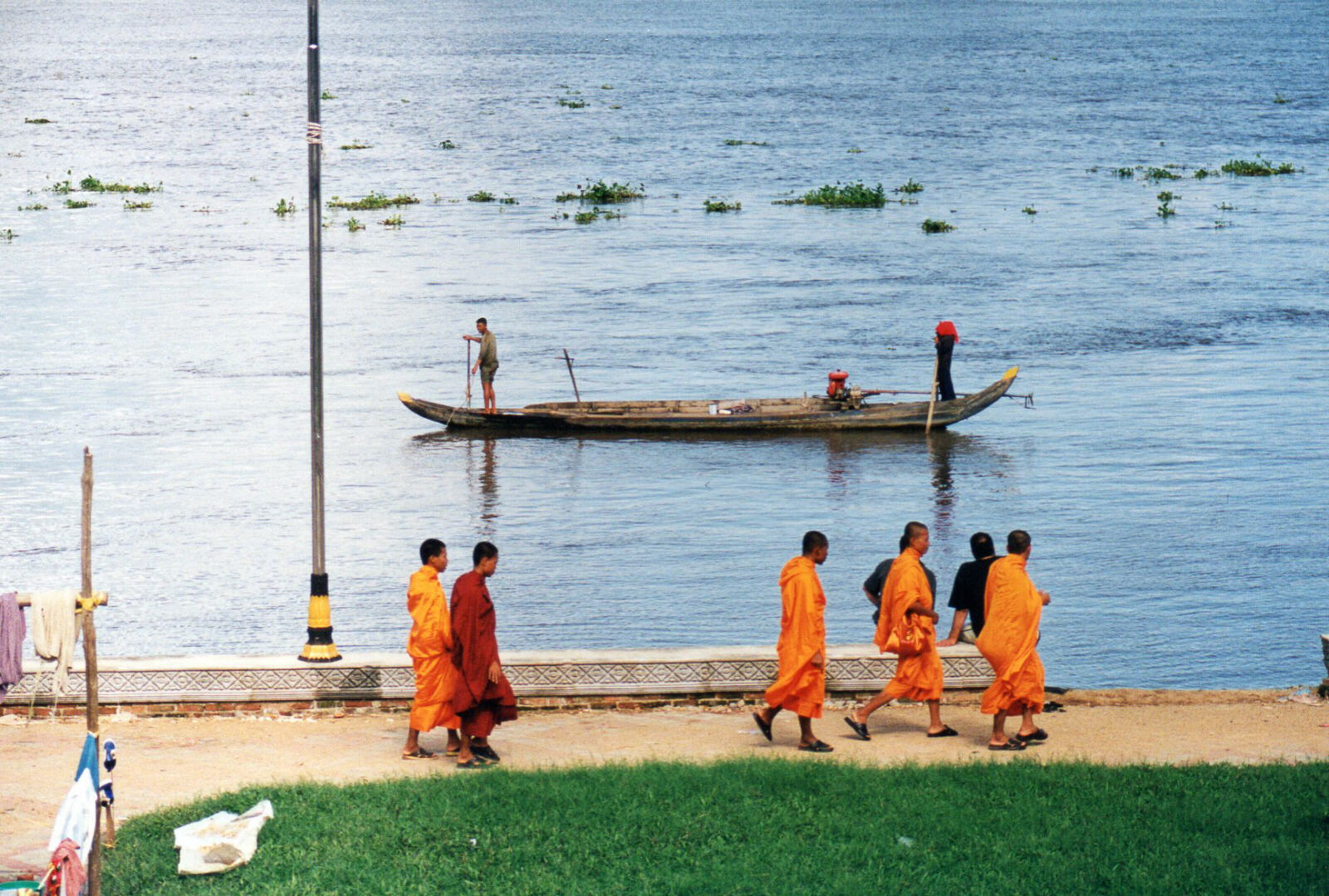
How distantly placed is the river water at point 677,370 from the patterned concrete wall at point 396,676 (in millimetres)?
5804

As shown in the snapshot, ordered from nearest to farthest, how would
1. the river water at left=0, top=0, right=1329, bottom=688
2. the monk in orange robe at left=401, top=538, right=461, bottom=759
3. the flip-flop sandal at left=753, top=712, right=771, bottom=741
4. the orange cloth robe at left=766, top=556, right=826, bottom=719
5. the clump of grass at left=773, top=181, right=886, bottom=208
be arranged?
the monk in orange robe at left=401, top=538, right=461, bottom=759, the orange cloth robe at left=766, top=556, right=826, bottom=719, the flip-flop sandal at left=753, top=712, right=771, bottom=741, the river water at left=0, top=0, right=1329, bottom=688, the clump of grass at left=773, top=181, right=886, bottom=208

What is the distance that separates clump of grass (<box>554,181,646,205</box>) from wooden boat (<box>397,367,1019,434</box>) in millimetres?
37851

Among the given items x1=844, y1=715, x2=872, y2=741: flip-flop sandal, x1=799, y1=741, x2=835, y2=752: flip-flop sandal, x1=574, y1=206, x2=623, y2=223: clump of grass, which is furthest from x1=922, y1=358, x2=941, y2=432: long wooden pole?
x1=574, y1=206, x2=623, y2=223: clump of grass

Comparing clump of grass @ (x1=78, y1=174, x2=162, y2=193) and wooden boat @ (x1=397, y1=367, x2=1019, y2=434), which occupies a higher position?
clump of grass @ (x1=78, y1=174, x2=162, y2=193)

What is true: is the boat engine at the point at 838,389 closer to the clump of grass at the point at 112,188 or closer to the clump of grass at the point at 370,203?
the clump of grass at the point at 370,203

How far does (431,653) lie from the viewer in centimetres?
1257

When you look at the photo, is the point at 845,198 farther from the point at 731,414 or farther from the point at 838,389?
the point at 731,414

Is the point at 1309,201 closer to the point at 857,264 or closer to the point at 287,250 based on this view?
the point at 857,264

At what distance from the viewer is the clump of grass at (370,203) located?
69.0 metres

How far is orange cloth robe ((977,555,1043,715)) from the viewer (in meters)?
12.8

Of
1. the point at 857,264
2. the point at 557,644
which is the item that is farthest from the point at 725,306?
the point at 557,644

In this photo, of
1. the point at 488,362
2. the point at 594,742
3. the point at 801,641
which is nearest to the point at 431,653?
the point at 594,742

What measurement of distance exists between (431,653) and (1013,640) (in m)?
4.42

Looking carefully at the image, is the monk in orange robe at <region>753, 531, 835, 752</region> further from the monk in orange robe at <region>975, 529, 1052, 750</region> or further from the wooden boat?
the wooden boat
